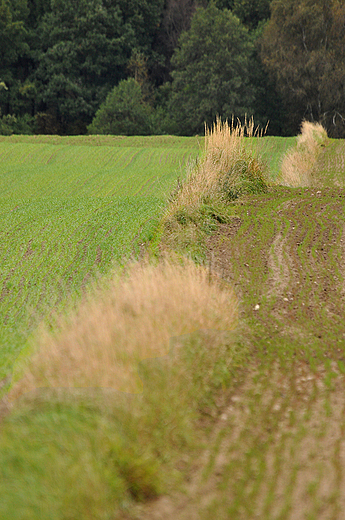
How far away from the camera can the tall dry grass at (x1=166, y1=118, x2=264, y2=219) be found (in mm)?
6184

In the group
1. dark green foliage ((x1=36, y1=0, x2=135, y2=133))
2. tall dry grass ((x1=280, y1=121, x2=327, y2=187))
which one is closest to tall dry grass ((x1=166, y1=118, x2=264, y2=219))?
tall dry grass ((x1=280, y1=121, x2=327, y2=187))

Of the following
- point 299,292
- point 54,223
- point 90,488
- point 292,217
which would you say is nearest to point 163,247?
point 299,292

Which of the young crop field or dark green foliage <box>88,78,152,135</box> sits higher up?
dark green foliage <box>88,78,152,135</box>

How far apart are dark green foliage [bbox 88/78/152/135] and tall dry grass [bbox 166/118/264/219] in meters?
19.4

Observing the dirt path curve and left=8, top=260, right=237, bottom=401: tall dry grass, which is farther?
left=8, top=260, right=237, bottom=401: tall dry grass

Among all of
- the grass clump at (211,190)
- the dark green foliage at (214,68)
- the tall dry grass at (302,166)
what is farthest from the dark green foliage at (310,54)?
the grass clump at (211,190)

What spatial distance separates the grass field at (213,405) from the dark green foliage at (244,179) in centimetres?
91

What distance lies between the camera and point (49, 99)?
2883cm

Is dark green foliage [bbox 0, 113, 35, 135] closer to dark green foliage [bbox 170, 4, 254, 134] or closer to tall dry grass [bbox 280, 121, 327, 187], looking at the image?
dark green foliage [bbox 170, 4, 254, 134]

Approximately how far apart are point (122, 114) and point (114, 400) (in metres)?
25.8

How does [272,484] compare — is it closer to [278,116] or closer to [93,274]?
[93,274]

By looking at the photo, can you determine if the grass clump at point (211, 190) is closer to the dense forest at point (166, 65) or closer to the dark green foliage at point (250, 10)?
the dense forest at point (166, 65)

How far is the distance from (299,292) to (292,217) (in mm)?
2287

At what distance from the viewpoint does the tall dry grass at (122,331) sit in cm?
241
